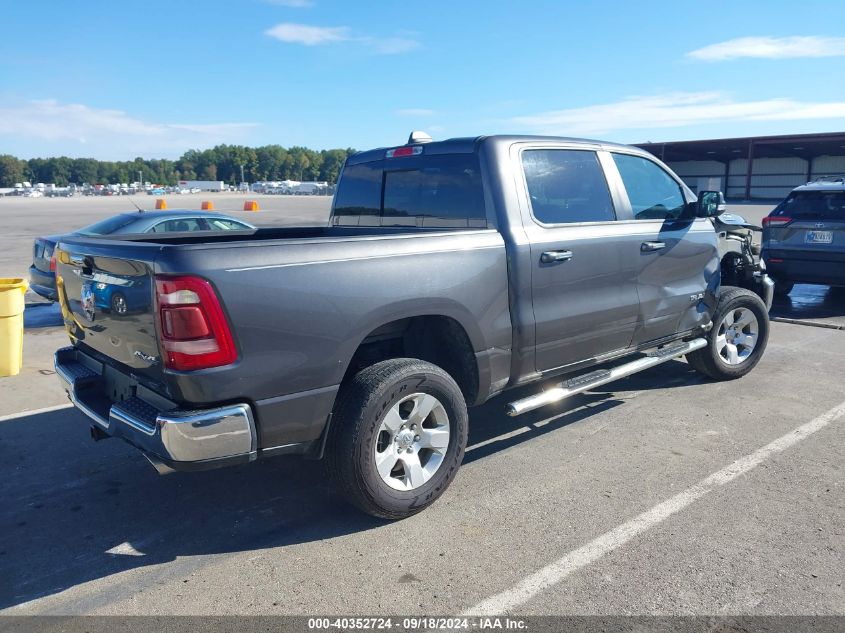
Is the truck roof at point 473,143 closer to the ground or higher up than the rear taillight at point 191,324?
higher up

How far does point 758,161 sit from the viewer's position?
46.5 metres

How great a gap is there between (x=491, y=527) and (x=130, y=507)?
2022 mm

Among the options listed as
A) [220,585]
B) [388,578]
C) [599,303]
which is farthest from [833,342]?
[220,585]

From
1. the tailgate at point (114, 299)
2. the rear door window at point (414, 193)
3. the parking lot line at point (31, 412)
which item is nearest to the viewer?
the tailgate at point (114, 299)

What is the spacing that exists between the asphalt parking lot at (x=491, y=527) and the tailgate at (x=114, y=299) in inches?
36.9

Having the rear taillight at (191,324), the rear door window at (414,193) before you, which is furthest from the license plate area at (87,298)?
the rear door window at (414,193)

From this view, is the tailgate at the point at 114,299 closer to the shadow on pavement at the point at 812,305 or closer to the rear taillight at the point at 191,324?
the rear taillight at the point at 191,324

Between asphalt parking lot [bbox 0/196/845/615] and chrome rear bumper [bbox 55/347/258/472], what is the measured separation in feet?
1.91

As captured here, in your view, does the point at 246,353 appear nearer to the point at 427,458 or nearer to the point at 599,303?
the point at 427,458

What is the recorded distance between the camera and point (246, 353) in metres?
3.06

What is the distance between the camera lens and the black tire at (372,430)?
11.2ft

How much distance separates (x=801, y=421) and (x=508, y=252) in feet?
8.97

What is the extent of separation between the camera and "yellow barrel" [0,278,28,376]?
248 inches

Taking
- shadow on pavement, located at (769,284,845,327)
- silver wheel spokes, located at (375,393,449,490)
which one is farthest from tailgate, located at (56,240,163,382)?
shadow on pavement, located at (769,284,845,327)
